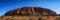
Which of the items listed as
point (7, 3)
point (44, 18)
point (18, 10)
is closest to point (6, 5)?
point (7, 3)

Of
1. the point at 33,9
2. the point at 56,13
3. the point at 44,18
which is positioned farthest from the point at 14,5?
the point at 56,13

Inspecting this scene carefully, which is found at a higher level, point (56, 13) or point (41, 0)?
point (41, 0)

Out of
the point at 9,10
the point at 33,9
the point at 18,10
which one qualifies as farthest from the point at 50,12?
the point at 9,10

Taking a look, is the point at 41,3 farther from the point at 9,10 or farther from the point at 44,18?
the point at 9,10

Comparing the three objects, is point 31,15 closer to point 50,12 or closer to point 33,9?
point 33,9

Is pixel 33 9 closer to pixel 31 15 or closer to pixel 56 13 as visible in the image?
pixel 31 15

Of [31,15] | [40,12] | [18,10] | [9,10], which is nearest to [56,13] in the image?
[40,12]

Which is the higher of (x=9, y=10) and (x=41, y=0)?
(x=41, y=0)
